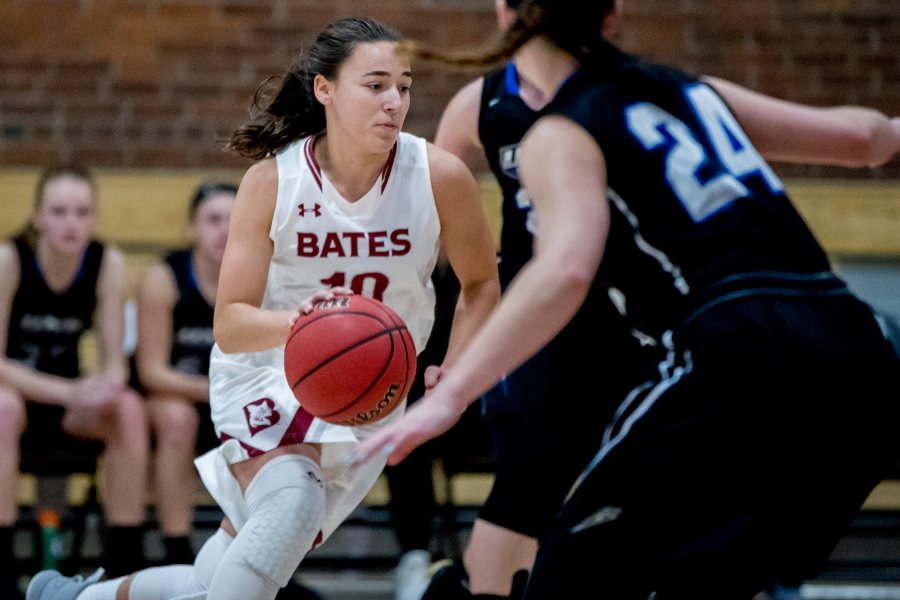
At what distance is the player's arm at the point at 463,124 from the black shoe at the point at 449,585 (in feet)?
3.88

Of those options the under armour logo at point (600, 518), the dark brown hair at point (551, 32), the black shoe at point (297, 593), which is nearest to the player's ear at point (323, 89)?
the dark brown hair at point (551, 32)

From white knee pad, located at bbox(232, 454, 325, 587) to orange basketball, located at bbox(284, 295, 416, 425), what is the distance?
0.97 ft

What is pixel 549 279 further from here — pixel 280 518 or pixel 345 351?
pixel 280 518

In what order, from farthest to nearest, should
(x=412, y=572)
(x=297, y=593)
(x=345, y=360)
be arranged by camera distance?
(x=412, y=572) → (x=297, y=593) → (x=345, y=360)

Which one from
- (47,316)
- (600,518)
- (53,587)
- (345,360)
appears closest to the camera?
(600,518)

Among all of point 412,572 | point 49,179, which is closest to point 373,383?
point 412,572

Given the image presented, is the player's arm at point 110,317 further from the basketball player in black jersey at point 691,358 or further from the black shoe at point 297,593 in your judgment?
the basketball player in black jersey at point 691,358

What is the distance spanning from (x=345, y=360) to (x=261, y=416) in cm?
52

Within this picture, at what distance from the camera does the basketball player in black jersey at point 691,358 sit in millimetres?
2070

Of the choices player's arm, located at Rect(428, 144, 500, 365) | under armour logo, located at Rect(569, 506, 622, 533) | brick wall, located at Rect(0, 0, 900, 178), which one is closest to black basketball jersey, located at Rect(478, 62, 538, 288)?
player's arm, located at Rect(428, 144, 500, 365)

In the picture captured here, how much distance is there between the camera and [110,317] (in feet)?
17.6

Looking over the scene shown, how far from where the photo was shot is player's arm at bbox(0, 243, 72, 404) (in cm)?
509

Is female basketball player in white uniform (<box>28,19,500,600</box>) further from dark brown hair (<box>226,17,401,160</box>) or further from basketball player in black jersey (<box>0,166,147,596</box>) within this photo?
basketball player in black jersey (<box>0,166,147,596</box>)

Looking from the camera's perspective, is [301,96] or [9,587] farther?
[9,587]
